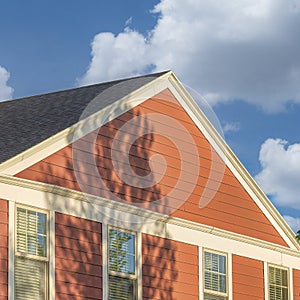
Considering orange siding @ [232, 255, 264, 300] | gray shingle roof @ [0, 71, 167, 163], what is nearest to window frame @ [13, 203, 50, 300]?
gray shingle roof @ [0, 71, 167, 163]

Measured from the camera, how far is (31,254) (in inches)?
813

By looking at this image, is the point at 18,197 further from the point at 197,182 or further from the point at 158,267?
the point at 197,182

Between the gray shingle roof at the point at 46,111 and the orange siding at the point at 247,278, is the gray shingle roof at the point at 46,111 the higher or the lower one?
the higher one

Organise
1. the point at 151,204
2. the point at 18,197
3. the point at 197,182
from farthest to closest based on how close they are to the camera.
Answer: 1. the point at 197,182
2. the point at 151,204
3. the point at 18,197

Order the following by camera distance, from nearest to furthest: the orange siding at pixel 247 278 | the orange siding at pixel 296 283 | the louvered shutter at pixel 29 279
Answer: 1. the louvered shutter at pixel 29 279
2. the orange siding at pixel 247 278
3. the orange siding at pixel 296 283

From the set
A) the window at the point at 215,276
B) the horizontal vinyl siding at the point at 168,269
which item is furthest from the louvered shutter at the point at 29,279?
the window at the point at 215,276

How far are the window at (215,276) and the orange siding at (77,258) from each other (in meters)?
4.09

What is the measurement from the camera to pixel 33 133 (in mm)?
22422

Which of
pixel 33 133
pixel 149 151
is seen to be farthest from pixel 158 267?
pixel 33 133

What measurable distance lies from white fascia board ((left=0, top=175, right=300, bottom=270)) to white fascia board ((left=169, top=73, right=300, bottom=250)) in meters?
0.63

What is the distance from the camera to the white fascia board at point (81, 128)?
20656 mm

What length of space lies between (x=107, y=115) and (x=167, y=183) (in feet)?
8.66

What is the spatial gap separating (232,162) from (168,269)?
→ 443 cm

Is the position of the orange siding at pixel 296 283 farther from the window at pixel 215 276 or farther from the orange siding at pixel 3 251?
the orange siding at pixel 3 251
